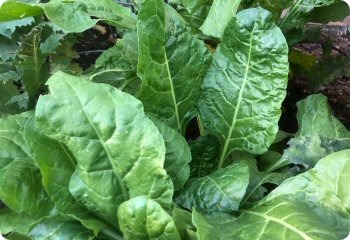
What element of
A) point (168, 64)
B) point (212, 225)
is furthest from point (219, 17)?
point (212, 225)

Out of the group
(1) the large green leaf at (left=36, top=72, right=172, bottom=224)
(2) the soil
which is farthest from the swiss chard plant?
(2) the soil

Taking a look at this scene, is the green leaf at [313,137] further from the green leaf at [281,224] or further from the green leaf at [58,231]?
the green leaf at [58,231]

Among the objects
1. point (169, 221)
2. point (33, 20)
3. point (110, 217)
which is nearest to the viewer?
point (169, 221)

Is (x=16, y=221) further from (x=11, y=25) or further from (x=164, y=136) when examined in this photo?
(x=11, y=25)

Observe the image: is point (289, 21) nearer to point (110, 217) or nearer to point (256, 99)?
point (256, 99)

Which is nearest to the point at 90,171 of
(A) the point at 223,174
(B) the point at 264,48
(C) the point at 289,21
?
(A) the point at 223,174
